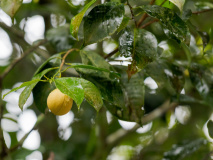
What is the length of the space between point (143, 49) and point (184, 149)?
63 centimetres

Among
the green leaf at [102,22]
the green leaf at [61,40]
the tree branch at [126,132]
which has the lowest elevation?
the tree branch at [126,132]

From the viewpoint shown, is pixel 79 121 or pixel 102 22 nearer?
pixel 102 22

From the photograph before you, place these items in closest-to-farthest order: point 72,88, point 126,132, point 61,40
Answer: point 72,88
point 61,40
point 126,132

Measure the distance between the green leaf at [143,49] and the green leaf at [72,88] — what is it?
14cm

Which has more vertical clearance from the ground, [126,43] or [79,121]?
[126,43]

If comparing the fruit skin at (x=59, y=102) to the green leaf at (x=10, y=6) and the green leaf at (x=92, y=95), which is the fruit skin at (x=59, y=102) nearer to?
the green leaf at (x=92, y=95)

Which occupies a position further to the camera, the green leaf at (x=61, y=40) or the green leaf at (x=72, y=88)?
the green leaf at (x=61, y=40)

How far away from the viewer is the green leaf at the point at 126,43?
2.11ft

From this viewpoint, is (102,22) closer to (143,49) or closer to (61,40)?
(143,49)

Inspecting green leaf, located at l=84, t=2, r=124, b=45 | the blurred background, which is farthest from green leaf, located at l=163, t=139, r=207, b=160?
green leaf, located at l=84, t=2, r=124, b=45

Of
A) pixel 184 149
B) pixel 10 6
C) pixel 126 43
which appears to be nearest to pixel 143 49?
pixel 126 43

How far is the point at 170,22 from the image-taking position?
0.64 m

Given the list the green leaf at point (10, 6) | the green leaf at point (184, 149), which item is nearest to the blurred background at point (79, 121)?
the green leaf at point (184, 149)

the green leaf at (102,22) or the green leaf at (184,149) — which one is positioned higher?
the green leaf at (102,22)
